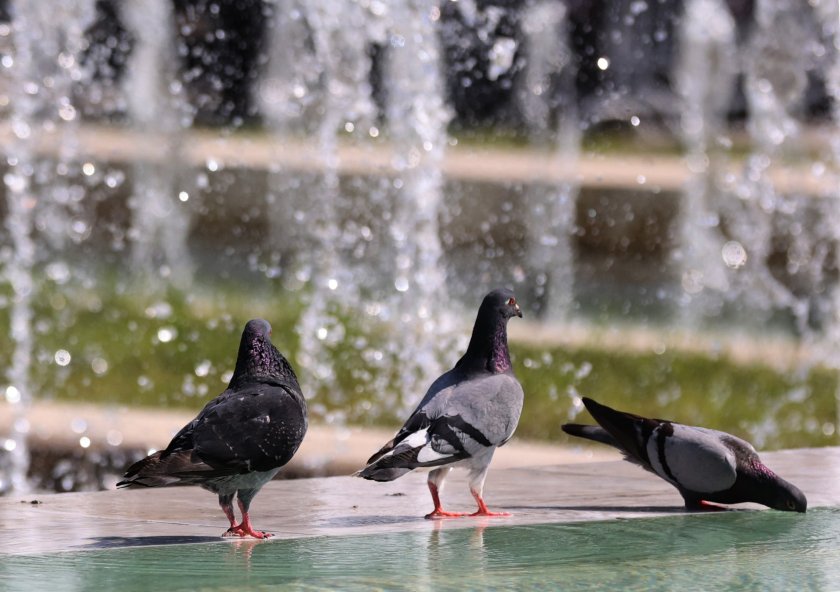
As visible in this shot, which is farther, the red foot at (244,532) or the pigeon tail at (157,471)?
the red foot at (244,532)

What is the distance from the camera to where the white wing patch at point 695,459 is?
5.50m

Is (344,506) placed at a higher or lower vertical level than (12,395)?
lower

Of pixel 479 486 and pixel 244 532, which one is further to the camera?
pixel 479 486

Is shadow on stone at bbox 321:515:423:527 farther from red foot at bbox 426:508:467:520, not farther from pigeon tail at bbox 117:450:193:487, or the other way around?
pigeon tail at bbox 117:450:193:487

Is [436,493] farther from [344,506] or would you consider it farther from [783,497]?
[783,497]

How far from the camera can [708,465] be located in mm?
5512

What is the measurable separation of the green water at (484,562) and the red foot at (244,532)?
60 millimetres

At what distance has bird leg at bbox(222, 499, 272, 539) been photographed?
490 cm

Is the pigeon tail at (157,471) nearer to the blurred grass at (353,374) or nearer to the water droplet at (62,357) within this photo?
the blurred grass at (353,374)

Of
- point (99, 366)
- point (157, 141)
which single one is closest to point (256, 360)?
point (99, 366)

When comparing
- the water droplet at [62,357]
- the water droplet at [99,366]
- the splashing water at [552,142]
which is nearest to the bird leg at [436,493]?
the water droplet at [99,366]

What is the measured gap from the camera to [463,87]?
53.5ft

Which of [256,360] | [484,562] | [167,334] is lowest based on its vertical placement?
[484,562]

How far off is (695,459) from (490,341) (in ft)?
2.50
